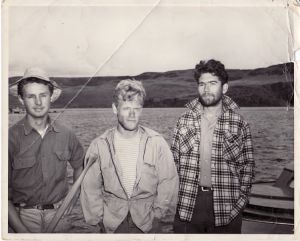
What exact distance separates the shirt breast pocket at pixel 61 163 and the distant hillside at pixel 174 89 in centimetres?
17

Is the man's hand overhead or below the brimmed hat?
below

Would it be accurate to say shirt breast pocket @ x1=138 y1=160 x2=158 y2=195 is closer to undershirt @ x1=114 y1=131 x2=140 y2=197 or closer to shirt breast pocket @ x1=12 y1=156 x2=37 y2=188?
undershirt @ x1=114 y1=131 x2=140 y2=197

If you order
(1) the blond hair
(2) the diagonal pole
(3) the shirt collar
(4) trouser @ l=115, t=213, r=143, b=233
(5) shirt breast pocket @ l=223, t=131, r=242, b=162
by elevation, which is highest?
(1) the blond hair

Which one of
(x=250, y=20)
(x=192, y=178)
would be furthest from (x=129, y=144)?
(x=250, y=20)

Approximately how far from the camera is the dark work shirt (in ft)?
6.05

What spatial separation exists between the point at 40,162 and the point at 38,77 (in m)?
0.30

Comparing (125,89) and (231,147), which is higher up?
(125,89)

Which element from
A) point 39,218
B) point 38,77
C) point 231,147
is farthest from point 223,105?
point 39,218

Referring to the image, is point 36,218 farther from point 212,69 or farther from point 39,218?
point 212,69

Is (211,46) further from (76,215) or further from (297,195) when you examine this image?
(76,215)

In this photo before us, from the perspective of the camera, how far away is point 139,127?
6.09 ft

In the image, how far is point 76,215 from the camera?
1846 millimetres

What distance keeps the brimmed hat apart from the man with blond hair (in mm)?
211

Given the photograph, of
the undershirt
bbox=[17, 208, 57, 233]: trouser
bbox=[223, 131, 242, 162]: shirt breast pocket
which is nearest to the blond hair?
the undershirt
